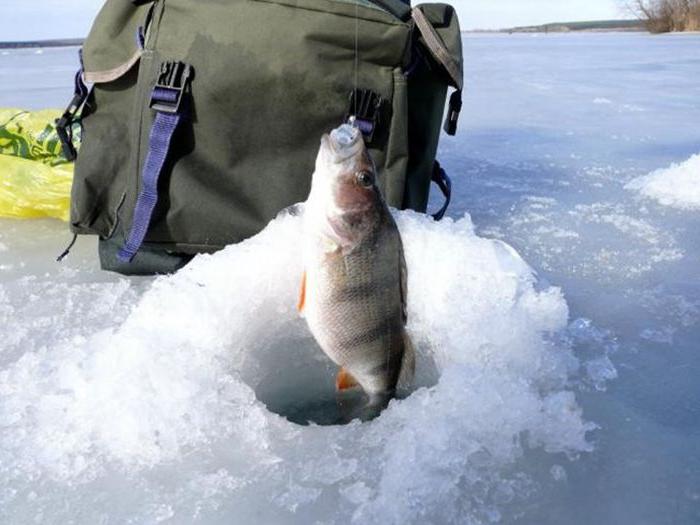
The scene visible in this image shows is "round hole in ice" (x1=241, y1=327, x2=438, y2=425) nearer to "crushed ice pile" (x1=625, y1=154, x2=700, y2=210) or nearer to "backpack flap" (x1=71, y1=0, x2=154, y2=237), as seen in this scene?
"backpack flap" (x1=71, y1=0, x2=154, y2=237)

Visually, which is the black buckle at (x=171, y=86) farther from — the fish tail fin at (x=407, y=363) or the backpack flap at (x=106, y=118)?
the fish tail fin at (x=407, y=363)

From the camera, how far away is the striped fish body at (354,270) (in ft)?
6.31

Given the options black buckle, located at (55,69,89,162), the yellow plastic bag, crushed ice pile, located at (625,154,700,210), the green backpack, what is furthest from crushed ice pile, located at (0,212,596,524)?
crushed ice pile, located at (625,154,700,210)

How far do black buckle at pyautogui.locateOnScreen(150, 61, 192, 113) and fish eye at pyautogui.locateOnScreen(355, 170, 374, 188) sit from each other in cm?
102

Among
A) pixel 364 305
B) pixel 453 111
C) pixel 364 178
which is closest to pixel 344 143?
pixel 364 178

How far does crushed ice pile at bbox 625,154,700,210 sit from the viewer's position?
3.84 metres

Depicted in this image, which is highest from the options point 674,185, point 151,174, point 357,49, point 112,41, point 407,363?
point 357,49

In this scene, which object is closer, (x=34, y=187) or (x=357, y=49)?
(x=357, y=49)

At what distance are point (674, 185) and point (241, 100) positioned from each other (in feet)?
8.60

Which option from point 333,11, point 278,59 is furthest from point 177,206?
point 333,11

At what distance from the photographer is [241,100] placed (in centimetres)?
268

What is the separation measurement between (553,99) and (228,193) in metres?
6.34

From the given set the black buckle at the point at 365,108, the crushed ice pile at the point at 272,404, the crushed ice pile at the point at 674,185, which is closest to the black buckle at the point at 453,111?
the black buckle at the point at 365,108

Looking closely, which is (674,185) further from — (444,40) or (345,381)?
(345,381)
